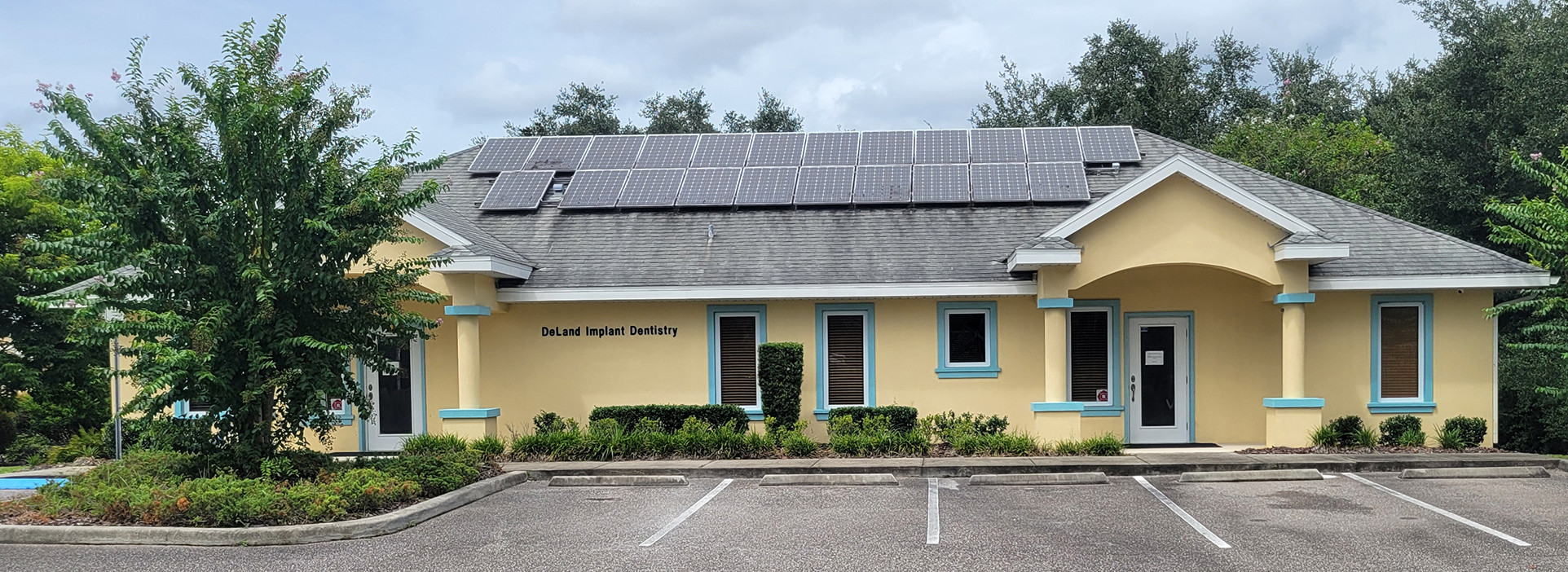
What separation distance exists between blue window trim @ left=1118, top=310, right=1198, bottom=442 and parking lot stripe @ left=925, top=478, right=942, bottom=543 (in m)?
5.43

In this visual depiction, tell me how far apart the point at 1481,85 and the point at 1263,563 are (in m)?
17.8

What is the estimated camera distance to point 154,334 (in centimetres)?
1112

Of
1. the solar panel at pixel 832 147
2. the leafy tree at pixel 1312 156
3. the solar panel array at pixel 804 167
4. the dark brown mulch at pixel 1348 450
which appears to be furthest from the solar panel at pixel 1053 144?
the leafy tree at pixel 1312 156

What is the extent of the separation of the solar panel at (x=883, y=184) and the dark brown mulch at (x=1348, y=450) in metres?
6.82

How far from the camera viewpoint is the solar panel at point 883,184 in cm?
1855

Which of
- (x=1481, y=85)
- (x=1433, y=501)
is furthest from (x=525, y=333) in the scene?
(x=1481, y=85)

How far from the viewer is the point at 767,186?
19.1 metres

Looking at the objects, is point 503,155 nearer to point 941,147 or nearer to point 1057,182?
point 941,147

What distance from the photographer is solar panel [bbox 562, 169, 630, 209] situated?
1878 cm

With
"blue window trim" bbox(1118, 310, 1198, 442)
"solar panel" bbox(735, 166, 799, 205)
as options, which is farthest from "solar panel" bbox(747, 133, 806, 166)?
"blue window trim" bbox(1118, 310, 1198, 442)

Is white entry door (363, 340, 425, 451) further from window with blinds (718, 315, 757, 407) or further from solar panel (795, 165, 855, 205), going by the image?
solar panel (795, 165, 855, 205)

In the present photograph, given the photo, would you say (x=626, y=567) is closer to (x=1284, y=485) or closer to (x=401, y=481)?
(x=401, y=481)

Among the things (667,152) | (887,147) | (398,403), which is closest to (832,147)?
(887,147)

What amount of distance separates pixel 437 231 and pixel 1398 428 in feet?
45.2
